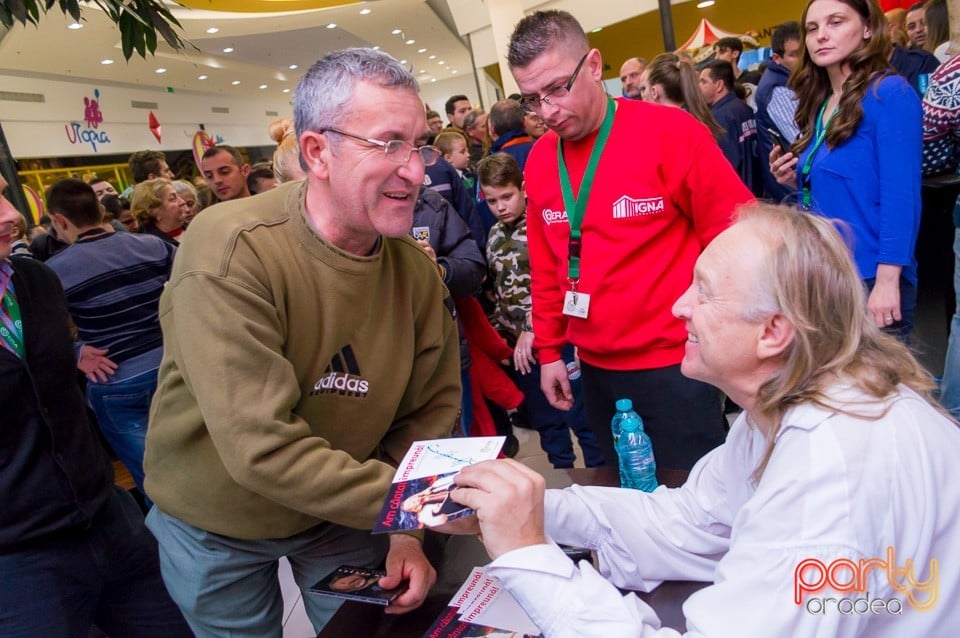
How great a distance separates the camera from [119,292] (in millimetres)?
3033

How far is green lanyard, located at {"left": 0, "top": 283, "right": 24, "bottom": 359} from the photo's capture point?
166cm

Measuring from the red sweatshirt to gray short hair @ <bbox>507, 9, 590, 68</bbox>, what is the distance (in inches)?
10.1

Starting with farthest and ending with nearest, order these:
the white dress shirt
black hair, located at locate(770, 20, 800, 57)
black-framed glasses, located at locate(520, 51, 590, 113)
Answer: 1. black hair, located at locate(770, 20, 800, 57)
2. black-framed glasses, located at locate(520, 51, 590, 113)
3. the white dress shirt

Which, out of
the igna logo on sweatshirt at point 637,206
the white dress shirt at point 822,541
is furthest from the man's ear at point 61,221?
the white dress shirt at point 822,541

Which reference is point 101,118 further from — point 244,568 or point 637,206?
point 244,568

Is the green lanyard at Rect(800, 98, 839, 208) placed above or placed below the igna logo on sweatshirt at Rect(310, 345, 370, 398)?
above

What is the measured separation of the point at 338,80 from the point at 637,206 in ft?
3.31

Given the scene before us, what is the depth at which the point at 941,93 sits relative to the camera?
250 cm

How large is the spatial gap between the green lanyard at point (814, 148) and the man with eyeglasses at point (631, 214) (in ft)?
1.89

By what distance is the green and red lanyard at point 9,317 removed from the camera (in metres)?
1.66

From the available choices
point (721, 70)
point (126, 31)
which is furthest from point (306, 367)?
point (721, 70)

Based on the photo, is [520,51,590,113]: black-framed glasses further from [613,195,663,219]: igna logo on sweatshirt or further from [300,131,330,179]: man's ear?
[300,131,330,179]: man's ear

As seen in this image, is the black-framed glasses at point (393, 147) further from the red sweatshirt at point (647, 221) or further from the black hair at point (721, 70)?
the black hair at point (721, 70)

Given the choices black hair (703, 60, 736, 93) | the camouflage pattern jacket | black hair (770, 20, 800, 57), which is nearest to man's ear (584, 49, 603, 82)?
the camouflage pattern jacket
